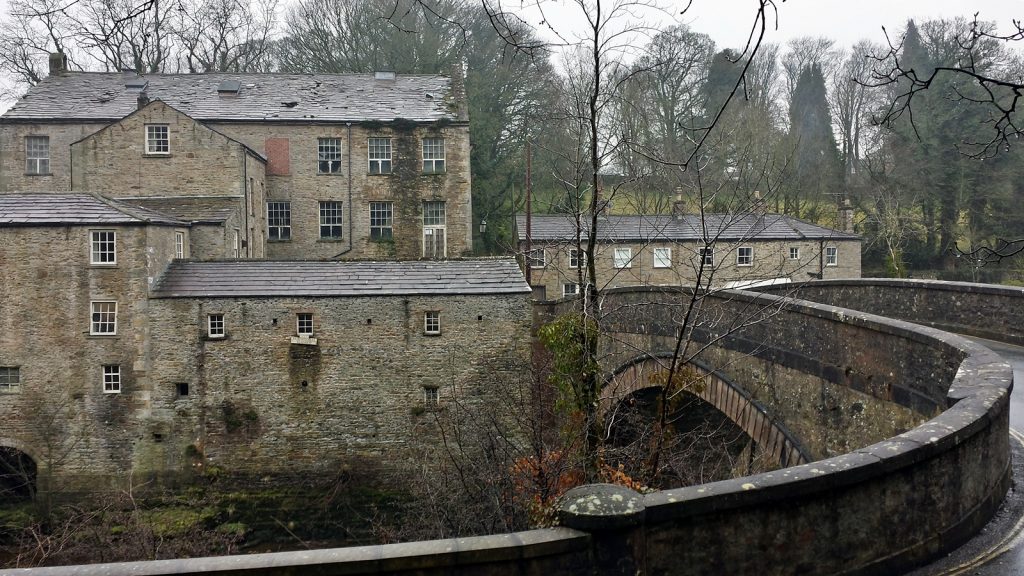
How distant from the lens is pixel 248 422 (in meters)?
21.6

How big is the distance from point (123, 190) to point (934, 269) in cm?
3650

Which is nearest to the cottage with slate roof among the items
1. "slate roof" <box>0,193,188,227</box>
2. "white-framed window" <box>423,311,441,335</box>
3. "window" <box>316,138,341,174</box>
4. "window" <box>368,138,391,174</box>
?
"window" <box>368,138,391,174</box>

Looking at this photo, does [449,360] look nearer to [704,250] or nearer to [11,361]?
[11,361]

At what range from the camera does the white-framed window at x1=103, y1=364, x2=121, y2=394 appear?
21.6 m

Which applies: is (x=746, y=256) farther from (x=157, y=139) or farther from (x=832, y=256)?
(x=157, y=139)

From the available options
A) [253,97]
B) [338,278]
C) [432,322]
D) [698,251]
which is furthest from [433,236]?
[698,251]

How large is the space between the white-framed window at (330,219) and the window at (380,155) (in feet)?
7.11

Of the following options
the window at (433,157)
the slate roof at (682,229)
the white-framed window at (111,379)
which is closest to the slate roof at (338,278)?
the white-framed window at (111,379)

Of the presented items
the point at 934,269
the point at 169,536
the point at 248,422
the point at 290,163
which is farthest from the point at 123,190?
the point at 934,269

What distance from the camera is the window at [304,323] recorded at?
857 inches

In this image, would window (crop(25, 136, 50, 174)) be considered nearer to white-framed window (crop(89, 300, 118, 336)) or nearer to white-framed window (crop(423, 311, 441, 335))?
white-framed window (crop(89, 300, 118, 336))

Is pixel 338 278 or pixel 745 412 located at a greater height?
pixel 338 278

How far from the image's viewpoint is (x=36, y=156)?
29922 millimetres

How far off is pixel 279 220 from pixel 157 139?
612 centimetres
